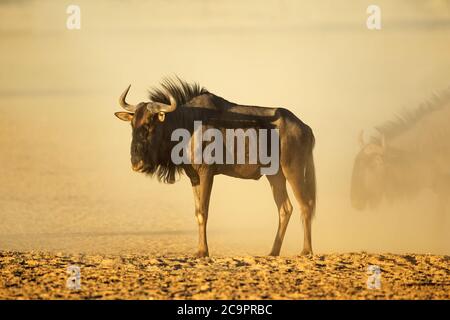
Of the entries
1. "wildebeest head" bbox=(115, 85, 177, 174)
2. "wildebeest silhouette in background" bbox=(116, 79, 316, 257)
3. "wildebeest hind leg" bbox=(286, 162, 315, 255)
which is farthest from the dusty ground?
"wildebeest head" bbox=(115, 85, 177, 174)

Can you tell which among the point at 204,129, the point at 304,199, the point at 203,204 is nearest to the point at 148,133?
the point at 204,129

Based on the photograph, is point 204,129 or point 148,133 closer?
point 148,133

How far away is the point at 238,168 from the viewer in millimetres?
11781

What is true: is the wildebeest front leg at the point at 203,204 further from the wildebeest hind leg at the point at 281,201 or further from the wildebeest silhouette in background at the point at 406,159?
the wildebeest silhouette in background at the point at 406,159

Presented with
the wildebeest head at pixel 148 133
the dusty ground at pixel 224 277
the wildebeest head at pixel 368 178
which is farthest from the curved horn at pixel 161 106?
the wildebeest head at pixel 368 178

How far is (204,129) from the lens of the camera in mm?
11609

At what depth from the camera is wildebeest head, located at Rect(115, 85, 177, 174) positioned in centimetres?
1130

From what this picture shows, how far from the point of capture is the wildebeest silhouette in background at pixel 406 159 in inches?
591

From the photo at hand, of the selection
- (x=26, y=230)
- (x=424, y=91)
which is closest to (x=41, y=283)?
(x=26, y=230)

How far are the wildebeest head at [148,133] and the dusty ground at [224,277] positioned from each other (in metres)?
1.31

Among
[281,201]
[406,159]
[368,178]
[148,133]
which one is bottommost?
[281,201]

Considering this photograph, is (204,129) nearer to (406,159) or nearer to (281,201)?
(281,201)

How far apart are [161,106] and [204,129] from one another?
2.27ft

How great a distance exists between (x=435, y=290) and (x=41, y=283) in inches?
179
